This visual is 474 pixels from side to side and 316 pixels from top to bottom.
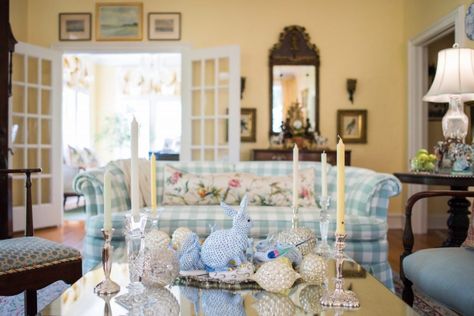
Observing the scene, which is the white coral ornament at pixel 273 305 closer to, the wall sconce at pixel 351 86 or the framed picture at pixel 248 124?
the framed picture at pixel 248 124

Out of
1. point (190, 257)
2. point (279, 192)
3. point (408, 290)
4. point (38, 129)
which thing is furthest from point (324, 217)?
point (38, 129)

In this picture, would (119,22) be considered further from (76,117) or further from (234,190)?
(76,117)

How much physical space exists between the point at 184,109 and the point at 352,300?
4122mm

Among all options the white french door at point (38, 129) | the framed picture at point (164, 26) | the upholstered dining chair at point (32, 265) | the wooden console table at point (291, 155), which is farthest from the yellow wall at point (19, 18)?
the upholstered dining chair at point (32, 265)

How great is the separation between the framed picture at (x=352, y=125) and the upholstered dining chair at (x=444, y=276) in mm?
3423

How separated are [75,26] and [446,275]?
15.8 ft

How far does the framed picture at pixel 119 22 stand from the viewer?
5.18 metres

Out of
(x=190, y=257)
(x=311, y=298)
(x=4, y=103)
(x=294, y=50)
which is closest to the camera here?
(x=311, y=298)

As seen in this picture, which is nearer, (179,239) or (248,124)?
(179,239)

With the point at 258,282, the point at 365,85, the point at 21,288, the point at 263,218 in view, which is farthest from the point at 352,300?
the point at 365,85

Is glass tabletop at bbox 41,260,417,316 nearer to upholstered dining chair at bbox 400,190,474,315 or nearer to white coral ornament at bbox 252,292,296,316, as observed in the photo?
white coral ornament at bbox 252,292,296,316

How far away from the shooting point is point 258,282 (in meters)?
1.33

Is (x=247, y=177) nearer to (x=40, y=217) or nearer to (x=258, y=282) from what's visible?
(x=258, y=282)

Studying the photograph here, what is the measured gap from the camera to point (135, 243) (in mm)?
1208
